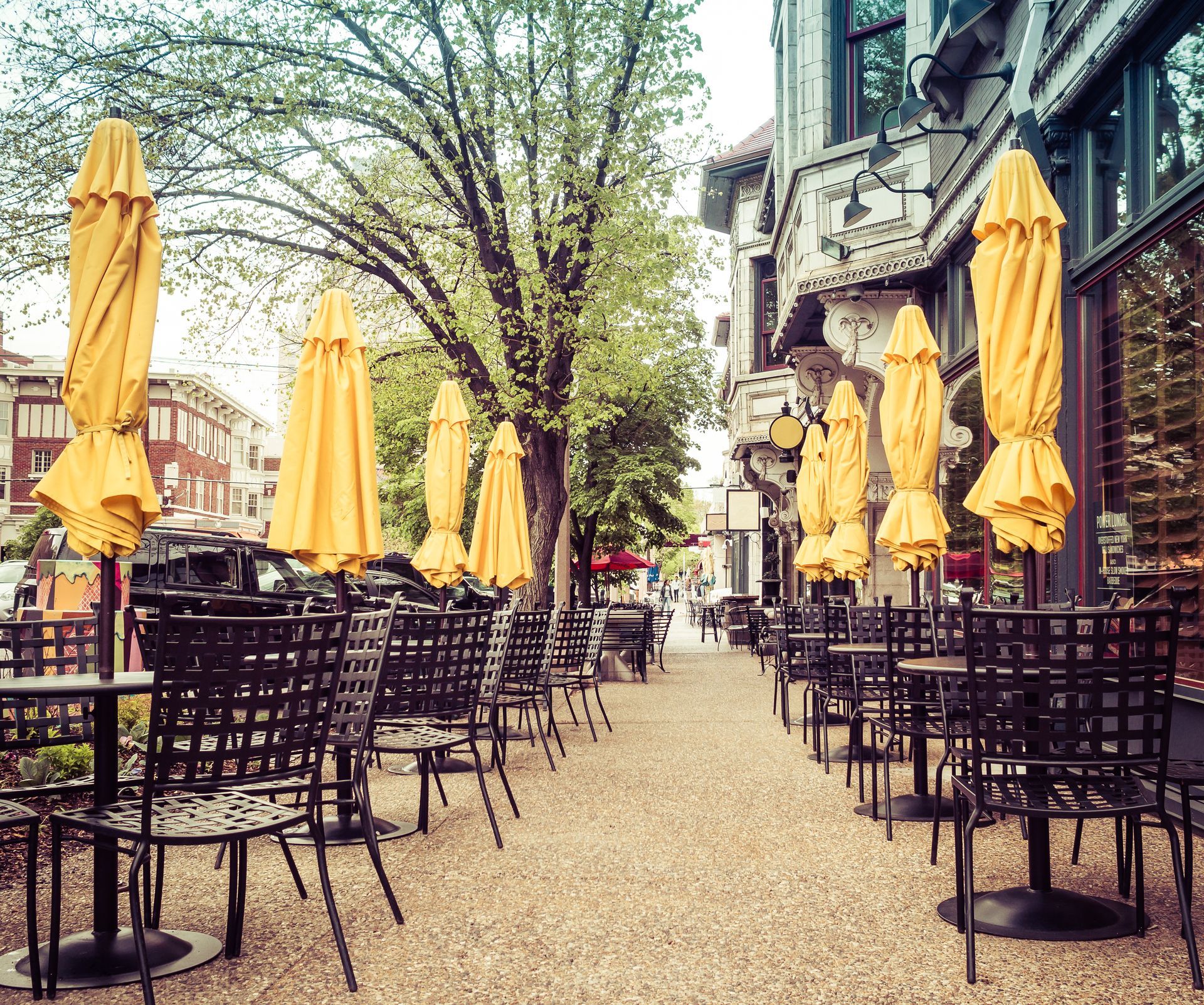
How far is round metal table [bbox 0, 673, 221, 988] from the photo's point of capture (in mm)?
3482

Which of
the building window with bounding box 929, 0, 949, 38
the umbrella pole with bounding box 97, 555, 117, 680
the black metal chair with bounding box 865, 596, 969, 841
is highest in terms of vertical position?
the building window with bounding box 929, 0, 949, 38

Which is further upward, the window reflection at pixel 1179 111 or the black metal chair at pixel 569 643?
the window reflection at pixel 1179 111

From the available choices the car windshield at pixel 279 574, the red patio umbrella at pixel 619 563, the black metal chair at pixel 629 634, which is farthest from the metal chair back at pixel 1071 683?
the red patio umbrella at pixel 619 563

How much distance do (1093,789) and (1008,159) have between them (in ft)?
10.3

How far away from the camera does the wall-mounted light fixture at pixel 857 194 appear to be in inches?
484

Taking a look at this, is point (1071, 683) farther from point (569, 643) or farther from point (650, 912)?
point (569, 643)

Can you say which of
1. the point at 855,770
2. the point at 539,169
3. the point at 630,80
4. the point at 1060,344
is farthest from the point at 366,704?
the point at 630,80

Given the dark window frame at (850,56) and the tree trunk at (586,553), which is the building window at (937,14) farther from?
the tree trunk at (586,553)

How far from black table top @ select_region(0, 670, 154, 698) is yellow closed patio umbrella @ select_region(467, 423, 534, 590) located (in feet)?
20.1

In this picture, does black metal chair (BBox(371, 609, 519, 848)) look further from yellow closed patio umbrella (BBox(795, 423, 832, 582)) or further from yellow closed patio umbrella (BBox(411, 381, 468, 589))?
yellow closed patio umbrella (BBox(795, 423, 832, 582))

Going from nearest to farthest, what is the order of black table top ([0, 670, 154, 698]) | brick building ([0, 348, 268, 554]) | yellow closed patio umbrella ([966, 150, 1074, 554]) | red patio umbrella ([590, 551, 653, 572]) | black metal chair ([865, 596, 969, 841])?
black table top ([0, 670, 154, 698]), yellow closed patio umbrella ([966, 150, 1074, 554]), black metal chair ([865, 596, 969, 841]), red patio umbrella ([590, 551, 653, 572]), brick building ([0, 348, 268, 554])

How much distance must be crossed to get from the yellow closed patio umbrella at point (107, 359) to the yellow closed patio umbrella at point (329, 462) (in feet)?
4.68

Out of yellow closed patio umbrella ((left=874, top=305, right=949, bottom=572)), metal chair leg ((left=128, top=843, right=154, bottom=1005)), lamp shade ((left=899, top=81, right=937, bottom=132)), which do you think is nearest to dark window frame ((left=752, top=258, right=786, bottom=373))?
lamp shade ((left=899, top=81, right=937, bottom=132))

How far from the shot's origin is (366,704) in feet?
14.3
